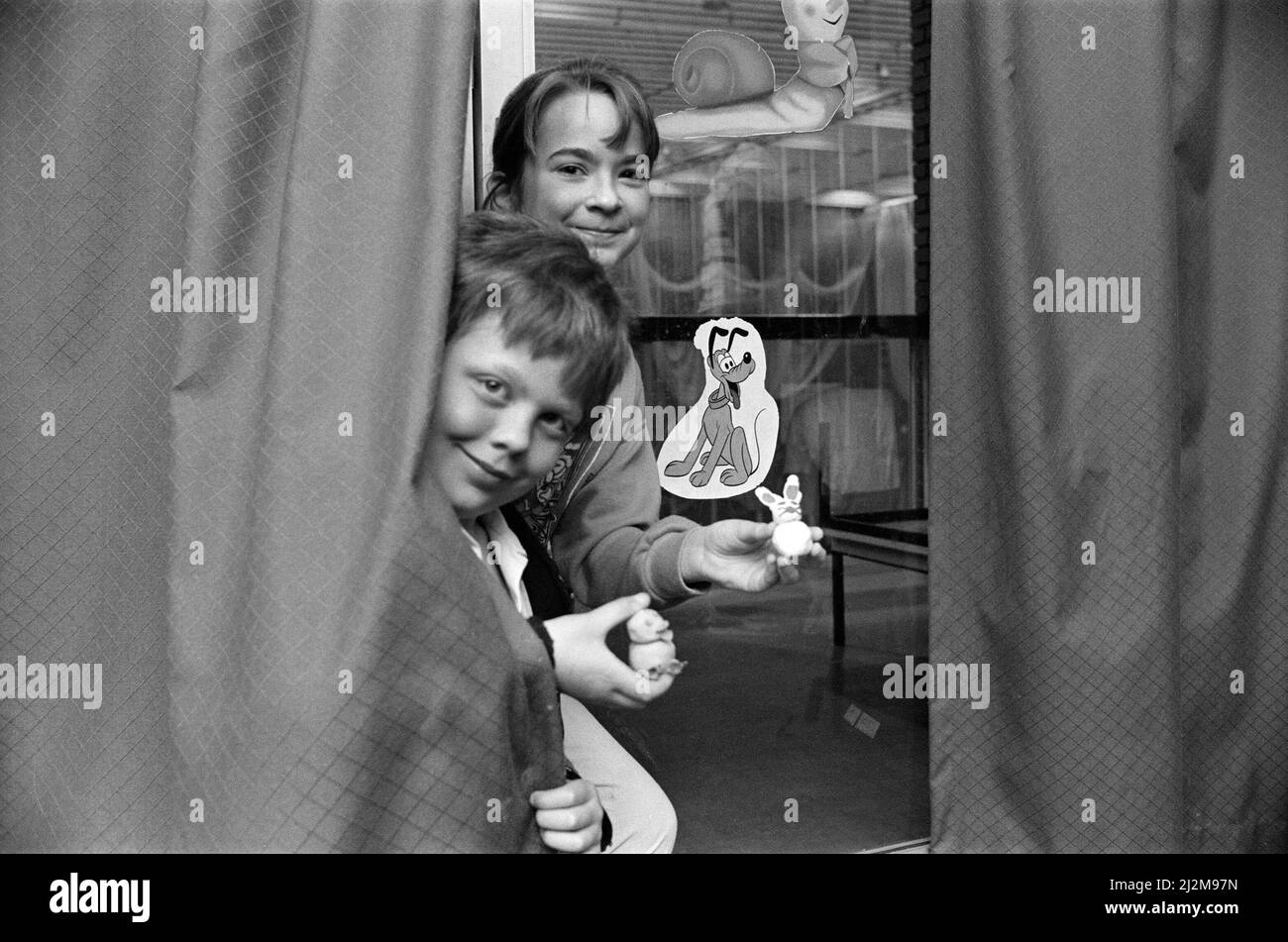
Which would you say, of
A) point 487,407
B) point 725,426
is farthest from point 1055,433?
point 487,407

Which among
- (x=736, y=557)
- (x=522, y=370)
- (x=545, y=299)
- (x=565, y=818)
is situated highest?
(x=545, y=299)

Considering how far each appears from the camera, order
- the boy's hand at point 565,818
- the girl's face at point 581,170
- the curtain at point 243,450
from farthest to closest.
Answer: the girl's face at point 581,170 → the boy's hand at point 565,818 → the curtain at point 243,450

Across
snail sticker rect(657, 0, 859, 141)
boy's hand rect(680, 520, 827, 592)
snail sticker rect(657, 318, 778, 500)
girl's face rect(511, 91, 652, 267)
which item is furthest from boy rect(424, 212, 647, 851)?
snail sticker rect(657, 0, 859, 141)

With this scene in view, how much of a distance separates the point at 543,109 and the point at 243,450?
100cm

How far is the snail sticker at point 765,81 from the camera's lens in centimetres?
292

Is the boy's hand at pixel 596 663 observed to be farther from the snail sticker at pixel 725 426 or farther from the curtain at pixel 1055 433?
the curtain at pixel 1055 433

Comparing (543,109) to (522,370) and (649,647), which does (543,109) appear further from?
(649,647)

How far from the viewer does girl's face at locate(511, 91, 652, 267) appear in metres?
2.74

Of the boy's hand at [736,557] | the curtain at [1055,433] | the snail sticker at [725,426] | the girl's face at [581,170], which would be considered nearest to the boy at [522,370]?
the boy's hand at [736,557]

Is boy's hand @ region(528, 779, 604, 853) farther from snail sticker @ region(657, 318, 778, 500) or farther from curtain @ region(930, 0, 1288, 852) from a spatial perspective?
curtain @ region(930, 0, 1288, 852)

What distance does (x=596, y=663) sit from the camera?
2441mm

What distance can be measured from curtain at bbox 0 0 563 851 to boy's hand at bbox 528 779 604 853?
1.4 inches

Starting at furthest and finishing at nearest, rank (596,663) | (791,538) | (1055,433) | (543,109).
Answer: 1. (1055,433)
2. (543,109)
3. (596,663)
4. (791,538)
